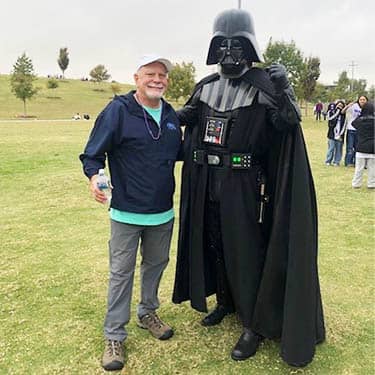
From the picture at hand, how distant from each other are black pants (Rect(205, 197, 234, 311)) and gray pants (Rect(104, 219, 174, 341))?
292 mm

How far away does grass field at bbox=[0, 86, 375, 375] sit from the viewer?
3248mm

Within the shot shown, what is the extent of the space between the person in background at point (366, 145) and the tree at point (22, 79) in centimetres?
4082

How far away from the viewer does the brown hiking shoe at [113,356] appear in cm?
315

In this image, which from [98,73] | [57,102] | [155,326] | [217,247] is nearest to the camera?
[217,247]

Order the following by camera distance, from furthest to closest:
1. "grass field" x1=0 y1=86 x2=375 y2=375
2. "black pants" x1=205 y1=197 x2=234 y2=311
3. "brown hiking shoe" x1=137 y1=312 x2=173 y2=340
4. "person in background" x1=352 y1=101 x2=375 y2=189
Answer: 1. "person in background" x1=352 y1=101 x2=375 y2=189
2. "brown hiking shoe" x1=137 y1=312 x2=173 y2=340
3. "black pants" x1=205 y1=197 x2=234 y2=311
4. "grass field" x1=0 y1=86 x2=375 y2=375

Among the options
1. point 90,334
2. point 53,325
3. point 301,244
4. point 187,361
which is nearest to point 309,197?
point 301,244

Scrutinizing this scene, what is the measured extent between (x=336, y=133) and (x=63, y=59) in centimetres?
9688

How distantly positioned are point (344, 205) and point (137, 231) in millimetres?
5829

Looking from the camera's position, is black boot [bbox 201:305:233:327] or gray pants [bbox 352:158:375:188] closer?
black boot [bbox 201:305:233:327]

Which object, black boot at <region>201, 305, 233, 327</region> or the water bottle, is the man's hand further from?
black boot at <region>201, 305, 233, 327</region>

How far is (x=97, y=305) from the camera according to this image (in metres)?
4.12

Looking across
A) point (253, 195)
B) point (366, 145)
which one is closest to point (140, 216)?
point (253, 195)

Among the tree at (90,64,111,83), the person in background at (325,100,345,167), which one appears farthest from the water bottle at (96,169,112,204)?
the tree at (90,64,111,83)

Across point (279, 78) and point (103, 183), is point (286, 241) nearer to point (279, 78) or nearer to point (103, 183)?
point (279, 78)
